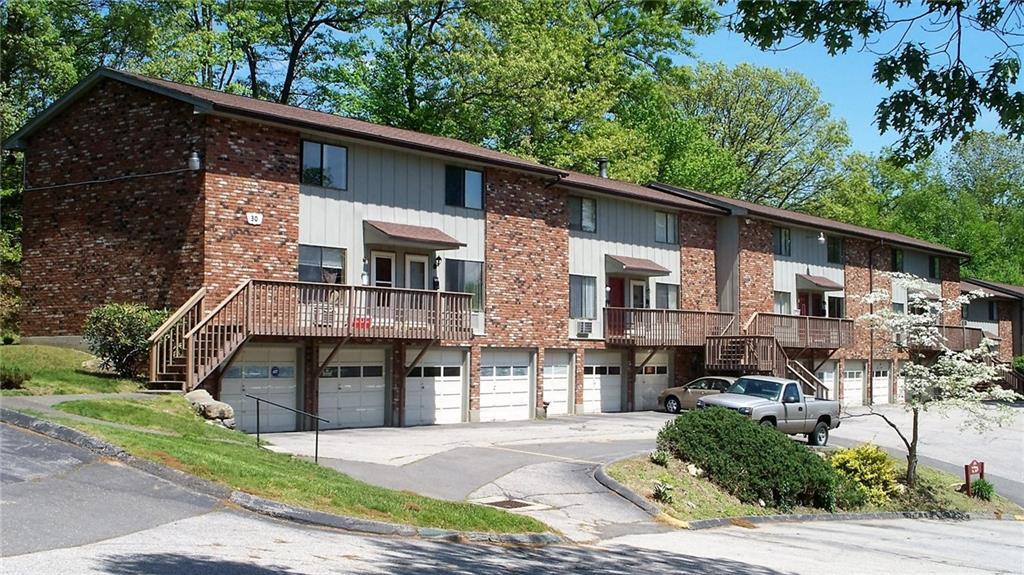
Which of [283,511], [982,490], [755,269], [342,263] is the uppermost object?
[755,269]

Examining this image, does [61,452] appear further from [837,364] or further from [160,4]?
[837,364]

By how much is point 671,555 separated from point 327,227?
52.3 feet

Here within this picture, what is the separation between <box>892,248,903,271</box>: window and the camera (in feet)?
172

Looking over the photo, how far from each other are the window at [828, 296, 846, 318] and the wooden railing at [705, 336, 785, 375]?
1084 cm

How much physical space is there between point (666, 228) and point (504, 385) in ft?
35.8

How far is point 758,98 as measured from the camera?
2566 inches

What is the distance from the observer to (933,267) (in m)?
55.5

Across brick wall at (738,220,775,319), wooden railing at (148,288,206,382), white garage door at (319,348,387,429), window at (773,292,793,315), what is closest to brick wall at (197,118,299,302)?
wooden railing at (148,288,206,382)

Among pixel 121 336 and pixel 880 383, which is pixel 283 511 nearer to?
pixel 121 336

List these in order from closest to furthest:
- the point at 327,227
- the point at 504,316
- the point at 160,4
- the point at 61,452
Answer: the point at 61,452 → the point at 327,227 → the point at 504,316 → the point at 160,4

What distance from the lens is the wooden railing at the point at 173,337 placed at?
23.1 m

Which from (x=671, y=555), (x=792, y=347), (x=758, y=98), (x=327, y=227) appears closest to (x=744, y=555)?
(x=671, y=555)

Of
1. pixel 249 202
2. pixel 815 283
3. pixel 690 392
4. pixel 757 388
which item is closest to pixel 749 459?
pixel 757 388

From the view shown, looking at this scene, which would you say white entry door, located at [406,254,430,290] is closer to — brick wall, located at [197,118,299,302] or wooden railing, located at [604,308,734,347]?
brick wall, located at [197,118,299,302]
